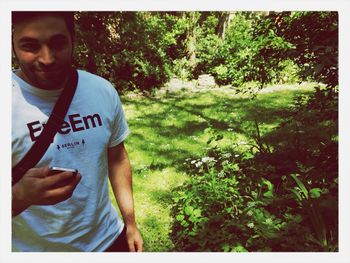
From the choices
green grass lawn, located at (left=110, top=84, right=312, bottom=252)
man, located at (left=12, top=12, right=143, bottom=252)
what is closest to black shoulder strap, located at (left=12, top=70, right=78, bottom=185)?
man, located at (left=12, top=12, right=143, bottom=252)

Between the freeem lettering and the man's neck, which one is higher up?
the man's neck

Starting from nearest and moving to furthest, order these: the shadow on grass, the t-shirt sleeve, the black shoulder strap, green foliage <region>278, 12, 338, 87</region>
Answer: the black shoulder strap, the t-shirt sleeve, green foliage <region>278, 12, 338, 87</region>, the shadow on grass

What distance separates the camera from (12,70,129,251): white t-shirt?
1321 mm

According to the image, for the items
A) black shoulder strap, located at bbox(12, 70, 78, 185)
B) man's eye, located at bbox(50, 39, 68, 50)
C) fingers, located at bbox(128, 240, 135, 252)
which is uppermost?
man's eye, located at bbox(50, 39, 68, 50)

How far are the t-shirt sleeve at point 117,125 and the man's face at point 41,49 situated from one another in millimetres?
253

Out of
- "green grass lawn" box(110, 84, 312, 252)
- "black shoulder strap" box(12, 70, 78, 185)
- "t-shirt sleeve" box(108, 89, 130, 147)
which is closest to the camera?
"black shoulder strap" box(12, 70, 78, 185)

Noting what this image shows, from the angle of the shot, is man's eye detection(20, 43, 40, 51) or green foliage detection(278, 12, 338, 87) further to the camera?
green foliage detection(278, 12, 338, 87)

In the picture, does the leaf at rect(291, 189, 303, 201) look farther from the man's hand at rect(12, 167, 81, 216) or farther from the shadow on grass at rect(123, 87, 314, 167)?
the man's hand at rect(12, 167, 81, 216)

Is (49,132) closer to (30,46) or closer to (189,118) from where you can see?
(30,46)

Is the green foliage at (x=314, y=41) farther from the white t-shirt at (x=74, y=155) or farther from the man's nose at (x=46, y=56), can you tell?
the man's nose at (x=46, y=56)

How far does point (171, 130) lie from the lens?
142 inches

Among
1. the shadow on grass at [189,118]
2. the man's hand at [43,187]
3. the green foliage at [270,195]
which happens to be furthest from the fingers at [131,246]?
the shadow on grass at [189,118]
